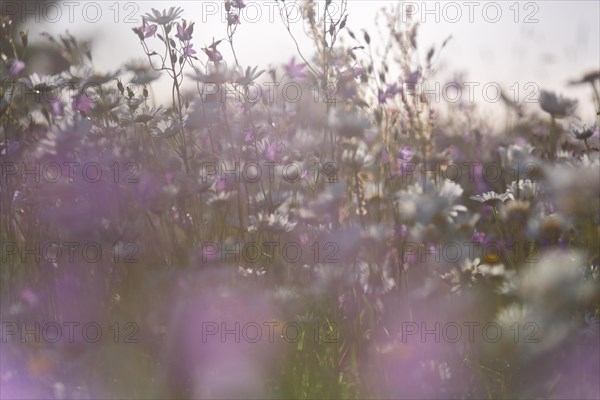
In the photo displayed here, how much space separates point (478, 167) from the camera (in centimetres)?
296

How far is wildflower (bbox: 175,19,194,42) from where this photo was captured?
1901mm

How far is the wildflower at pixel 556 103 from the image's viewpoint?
6.77 feet

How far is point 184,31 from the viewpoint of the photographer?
191 centimetres

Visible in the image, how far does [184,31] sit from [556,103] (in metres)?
1.04

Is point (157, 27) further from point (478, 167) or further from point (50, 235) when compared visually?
point (478, 167)

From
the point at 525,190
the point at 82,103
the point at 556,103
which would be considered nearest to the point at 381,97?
the point at 556,103

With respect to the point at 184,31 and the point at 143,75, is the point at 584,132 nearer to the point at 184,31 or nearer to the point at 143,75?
the point at 184,31

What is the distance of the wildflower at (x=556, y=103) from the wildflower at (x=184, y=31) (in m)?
0.97

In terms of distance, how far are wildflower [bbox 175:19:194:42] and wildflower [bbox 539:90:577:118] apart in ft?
3.20

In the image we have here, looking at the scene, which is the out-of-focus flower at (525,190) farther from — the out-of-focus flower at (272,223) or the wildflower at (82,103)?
the wildflower at (82,103)

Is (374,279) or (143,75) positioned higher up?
(143,75)

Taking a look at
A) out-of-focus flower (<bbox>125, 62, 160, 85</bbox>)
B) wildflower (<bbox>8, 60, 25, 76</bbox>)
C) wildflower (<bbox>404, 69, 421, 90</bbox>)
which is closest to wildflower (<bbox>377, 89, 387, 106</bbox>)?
wildflower (<bbox>404, 69, 421, 90</bbox>)

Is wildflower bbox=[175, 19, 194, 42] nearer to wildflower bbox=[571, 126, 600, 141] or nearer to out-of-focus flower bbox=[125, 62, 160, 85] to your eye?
out-of-focus flower bbox=[125, 62, 160, 85]

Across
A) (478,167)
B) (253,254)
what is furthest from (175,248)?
(478,167)
